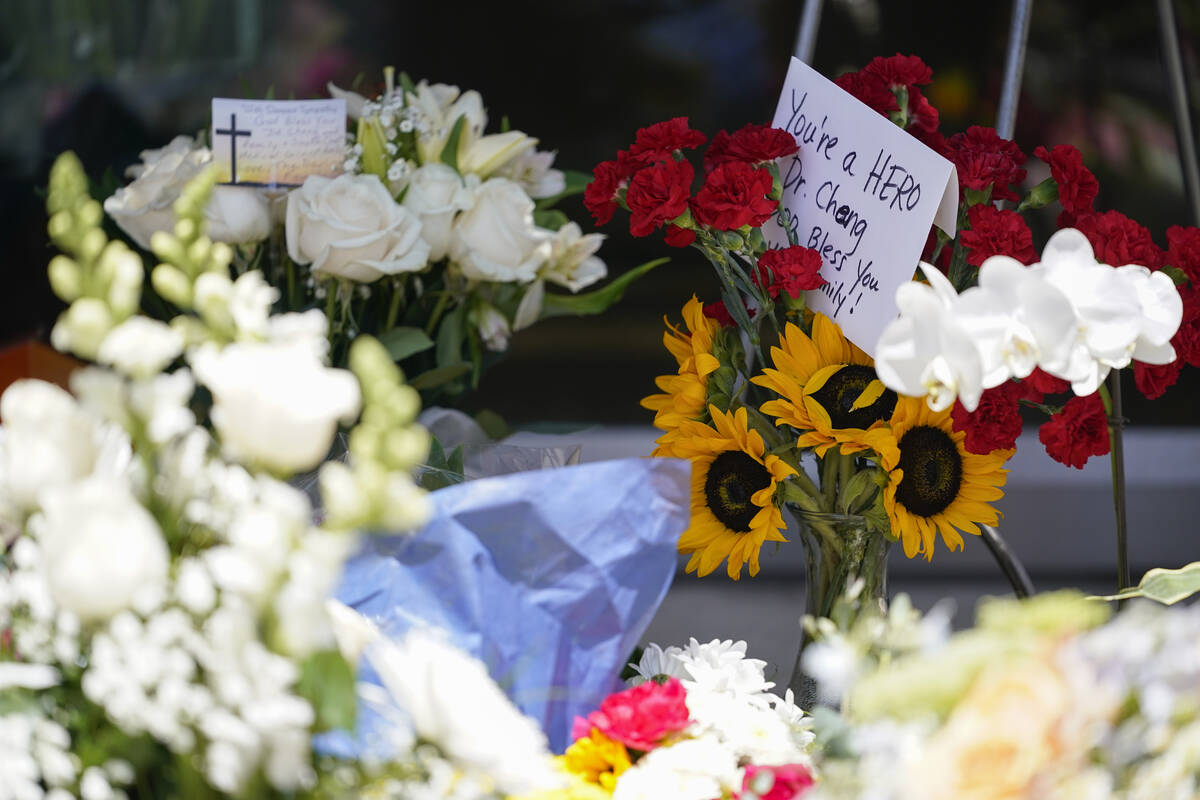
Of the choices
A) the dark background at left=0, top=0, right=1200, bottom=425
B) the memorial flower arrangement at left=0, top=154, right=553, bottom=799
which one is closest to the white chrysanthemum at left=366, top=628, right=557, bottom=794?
the memorial flower arrangement at left=0, top=154, right=553, bottom=799

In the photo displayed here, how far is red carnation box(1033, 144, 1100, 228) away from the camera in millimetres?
747

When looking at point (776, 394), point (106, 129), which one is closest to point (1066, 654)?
point (776, 394)

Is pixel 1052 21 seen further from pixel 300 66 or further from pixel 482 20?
pixel 300 66

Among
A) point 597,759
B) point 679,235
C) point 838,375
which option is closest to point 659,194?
point 679,235

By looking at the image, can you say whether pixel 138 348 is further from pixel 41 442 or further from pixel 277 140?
pixel 277 140

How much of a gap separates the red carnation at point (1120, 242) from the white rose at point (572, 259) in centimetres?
45

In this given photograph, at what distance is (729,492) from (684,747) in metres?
0.27

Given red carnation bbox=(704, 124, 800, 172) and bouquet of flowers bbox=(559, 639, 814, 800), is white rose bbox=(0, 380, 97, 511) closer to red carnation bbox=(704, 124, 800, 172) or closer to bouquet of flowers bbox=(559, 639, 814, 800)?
bouquet of flowers bbox=(559, 639, 814, 800)

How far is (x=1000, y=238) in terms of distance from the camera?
701 millimetres

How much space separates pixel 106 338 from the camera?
439 millimetres

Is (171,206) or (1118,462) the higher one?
(171,206)

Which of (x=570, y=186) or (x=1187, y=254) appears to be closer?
(x=1187, y=254)

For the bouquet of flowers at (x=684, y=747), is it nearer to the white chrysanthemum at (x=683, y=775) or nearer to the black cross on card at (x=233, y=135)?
the white chrysanthemum at (x=683, y=775)

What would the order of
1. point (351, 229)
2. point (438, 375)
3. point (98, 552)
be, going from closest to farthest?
point (98, 552)
point (351, 229)
point (438, 375)
